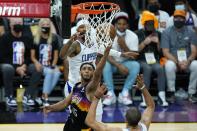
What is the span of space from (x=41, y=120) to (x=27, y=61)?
148 cm

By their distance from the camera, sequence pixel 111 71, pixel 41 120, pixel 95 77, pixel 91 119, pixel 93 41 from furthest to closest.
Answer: pixel 111 71 < pixel 41 120 < pixel 93 41 < pixel 95 77 < pixel 91 119

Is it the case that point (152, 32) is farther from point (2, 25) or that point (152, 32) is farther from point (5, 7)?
point (5, 7)

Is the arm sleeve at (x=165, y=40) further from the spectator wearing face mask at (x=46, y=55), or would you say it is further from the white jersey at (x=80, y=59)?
the white jersey at (x=80, y=59)

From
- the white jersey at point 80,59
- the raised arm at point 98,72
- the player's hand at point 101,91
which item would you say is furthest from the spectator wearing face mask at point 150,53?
the player's hand at point 101,91

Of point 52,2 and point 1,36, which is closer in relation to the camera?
point 52,2

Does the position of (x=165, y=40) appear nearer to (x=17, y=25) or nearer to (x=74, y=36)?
(x=17, y=25)

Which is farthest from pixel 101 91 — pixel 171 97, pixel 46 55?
pixel 171 97

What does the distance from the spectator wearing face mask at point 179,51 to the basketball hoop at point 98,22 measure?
361cm

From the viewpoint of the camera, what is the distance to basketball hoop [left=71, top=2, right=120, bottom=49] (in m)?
8.07

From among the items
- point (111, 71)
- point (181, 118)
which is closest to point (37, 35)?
point (111, 71)

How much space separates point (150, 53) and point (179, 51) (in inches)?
22.6

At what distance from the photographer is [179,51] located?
1177 cm

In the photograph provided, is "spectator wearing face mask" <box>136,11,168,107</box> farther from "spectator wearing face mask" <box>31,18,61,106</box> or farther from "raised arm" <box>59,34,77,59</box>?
"raised arm" <box>59,34,77,59</box>

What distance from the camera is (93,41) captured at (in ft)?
27.2
